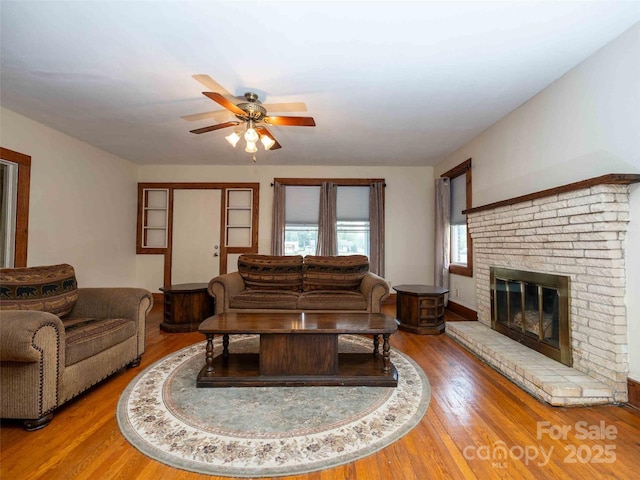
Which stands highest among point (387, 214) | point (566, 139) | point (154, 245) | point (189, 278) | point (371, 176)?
point (371, 176)

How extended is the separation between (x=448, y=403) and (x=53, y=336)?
2603 mm

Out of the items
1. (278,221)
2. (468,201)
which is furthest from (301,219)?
(468,201)

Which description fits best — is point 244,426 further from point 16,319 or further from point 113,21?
point 113,21

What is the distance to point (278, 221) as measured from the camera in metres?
5.30

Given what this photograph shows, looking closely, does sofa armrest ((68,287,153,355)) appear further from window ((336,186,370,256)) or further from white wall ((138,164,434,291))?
window ((336,186,370,256))

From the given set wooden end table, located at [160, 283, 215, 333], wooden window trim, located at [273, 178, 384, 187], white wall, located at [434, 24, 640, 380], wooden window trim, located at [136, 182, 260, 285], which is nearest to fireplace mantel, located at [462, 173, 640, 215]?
white wall, located at [434, 24, 640, 380]

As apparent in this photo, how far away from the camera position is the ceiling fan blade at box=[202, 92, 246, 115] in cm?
221

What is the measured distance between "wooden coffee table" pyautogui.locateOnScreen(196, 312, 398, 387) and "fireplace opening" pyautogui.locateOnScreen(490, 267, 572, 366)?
4.55 feet

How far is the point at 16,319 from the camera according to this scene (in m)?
1.68

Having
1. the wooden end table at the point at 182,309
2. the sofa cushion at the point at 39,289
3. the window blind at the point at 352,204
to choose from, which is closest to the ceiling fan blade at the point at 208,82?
the sofa cushion at the point at 39,289

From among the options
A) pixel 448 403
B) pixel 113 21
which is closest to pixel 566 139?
pixel 448 403

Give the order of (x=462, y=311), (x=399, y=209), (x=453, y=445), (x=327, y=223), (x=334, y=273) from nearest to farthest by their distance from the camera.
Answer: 1. (x=453, y=445)
2. (x=334, y=273)
3. (x=462, y=311)
4. (x=327, y=223)
5. (x=399, y=209)

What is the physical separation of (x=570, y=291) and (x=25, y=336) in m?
3.74

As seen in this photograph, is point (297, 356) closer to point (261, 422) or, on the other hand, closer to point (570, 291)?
point (261, 422)
